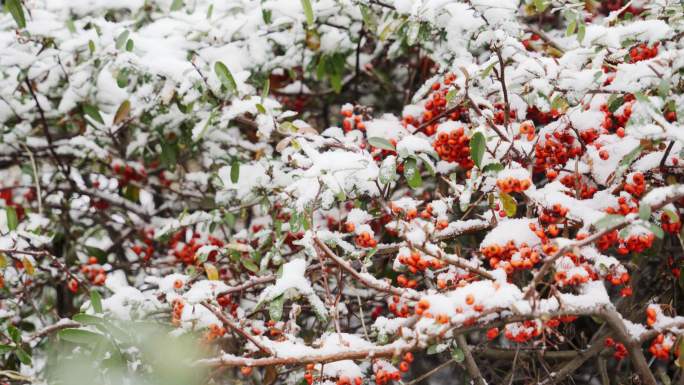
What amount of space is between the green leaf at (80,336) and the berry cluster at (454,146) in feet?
4.24

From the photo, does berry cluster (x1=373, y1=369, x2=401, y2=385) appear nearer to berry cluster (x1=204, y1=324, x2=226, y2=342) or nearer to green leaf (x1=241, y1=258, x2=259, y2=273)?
berry cluster (x1=204, y1=324, x2=226, y2=342)

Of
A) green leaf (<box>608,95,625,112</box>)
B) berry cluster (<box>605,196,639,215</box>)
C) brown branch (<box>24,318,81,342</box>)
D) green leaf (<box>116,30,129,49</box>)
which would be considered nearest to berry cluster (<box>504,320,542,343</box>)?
berry cluster (<box>605,196,639,215</box>)

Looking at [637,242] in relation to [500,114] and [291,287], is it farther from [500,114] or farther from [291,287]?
[291,287]

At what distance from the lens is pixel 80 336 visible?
2.05m

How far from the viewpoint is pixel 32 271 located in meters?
2.42

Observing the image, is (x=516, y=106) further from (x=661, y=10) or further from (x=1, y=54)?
(x=1, y=54)

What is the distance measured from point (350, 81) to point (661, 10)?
1711 millimetres

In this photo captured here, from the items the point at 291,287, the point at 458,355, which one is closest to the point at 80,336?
the point at 291,287

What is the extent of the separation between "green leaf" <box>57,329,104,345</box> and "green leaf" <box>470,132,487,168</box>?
134 centimetres

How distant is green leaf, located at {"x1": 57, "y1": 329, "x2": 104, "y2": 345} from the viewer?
2.03 m

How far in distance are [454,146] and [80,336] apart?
1374 mm

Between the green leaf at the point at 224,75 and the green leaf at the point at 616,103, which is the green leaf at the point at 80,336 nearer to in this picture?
the green leaf at the point at 224,75

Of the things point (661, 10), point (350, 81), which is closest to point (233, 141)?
point (350, 81)

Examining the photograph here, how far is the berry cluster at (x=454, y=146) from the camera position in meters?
2.05
